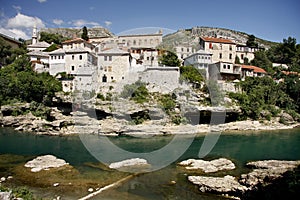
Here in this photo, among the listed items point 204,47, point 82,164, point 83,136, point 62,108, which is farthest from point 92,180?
point 204,47

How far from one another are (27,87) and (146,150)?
18664 millimetres

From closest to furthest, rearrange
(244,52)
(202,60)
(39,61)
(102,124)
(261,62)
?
(102,124)
(202,60)
(39,61)
(261,62)
(244,52)

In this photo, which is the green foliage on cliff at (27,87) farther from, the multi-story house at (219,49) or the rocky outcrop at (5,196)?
the rocky outcrop at (5,196)

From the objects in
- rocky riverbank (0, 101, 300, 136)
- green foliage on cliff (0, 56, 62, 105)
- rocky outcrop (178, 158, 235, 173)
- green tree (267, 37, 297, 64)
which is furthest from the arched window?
green tree (267, 37, 297, 64)

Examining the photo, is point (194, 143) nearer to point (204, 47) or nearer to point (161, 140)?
point (161, 140)

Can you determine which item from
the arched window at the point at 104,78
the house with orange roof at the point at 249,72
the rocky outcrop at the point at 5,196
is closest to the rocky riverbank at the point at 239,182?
the rocky outcrop at the point at 5,196

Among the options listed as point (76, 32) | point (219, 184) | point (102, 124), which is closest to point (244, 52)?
point (102, 124)

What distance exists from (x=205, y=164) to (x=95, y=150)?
1010cm

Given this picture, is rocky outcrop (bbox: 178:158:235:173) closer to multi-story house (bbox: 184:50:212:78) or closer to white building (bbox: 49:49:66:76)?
multi-story house (bbox: 184:50:212:78)

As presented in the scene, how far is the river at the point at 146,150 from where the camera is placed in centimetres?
1397

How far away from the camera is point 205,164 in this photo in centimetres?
1833

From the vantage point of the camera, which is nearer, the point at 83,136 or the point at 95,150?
the point at 95,150

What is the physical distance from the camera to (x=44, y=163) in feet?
61.0

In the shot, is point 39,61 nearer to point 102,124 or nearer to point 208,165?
point 102,124
